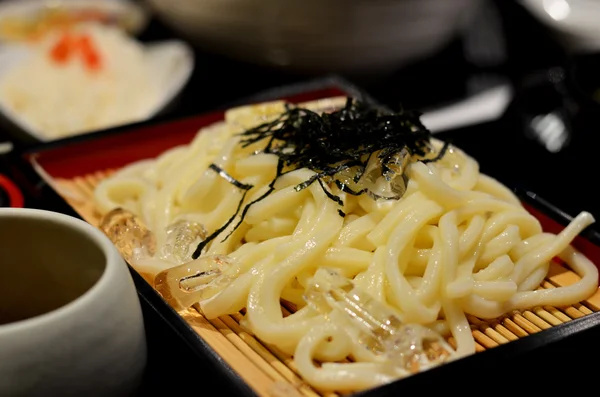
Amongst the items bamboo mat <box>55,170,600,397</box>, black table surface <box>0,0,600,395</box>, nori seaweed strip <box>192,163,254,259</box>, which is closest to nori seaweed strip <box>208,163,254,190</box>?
nori seaweed strip <box>192,163,254,259</box>

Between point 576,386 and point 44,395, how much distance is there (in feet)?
3.22

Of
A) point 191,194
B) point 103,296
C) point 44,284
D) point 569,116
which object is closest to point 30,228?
point 44,284

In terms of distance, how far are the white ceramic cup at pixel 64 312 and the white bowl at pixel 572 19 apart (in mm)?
2575

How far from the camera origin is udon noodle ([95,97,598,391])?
55.2 inches

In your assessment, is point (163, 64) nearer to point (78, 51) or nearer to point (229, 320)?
point (78, 51)

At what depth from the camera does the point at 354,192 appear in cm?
162

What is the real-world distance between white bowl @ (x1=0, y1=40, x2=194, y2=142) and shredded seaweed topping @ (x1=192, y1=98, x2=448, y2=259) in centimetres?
102

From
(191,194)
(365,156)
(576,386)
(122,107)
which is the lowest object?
(122,107)

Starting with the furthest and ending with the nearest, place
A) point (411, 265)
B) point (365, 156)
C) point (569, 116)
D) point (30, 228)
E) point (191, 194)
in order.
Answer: point (569, 116) < point (191, 194) < point (365, 156) < point (411, 265) < point (30, 228)

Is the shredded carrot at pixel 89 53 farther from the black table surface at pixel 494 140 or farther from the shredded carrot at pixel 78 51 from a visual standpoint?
the black table surface at pixel 494 140

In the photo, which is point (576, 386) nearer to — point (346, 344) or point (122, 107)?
point (346, 344)

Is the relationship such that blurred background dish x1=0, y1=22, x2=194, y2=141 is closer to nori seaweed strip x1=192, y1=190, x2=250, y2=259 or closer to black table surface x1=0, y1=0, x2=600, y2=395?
black table surface x1=0, y1=0, x2=600, y2=395

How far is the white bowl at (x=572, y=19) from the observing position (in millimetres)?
3238

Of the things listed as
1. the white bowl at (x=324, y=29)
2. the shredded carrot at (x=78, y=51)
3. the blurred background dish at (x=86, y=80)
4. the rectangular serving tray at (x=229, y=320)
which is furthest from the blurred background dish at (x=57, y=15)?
the rectangular serving tray at (x=229, y=320)
